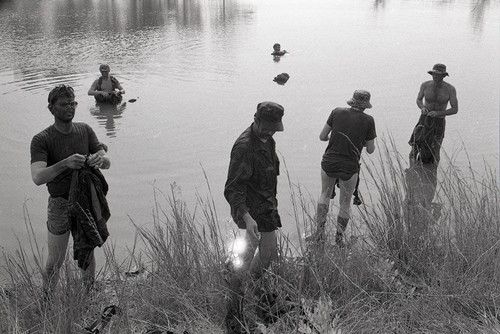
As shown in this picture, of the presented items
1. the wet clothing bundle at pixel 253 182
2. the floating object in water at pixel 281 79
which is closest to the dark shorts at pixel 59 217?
the wet clothing bundle at pixel 253 182

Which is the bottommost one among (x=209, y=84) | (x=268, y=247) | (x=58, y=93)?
(x=209, y=84)

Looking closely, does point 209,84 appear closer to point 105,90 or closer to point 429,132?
point 105,90

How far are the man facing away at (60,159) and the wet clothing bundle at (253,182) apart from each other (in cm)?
106

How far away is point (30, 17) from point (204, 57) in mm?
15901

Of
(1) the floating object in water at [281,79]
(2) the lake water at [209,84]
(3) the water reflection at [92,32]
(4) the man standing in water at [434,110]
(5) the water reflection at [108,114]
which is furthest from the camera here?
(3) the water reflection at [92,32]

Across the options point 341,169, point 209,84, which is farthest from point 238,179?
point 209,84

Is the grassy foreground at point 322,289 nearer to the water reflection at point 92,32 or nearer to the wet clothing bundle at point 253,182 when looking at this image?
the wet clothing bundle at point 253,182

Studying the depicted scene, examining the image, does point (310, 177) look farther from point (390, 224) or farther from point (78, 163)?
point (78, 163)

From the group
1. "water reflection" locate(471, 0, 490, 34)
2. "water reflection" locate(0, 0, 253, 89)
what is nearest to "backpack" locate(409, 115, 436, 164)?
"water reflection" locate(0, 0, 253, 89)

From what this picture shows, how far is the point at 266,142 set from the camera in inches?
181

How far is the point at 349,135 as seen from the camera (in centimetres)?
596

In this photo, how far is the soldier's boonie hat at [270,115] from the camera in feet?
14.2

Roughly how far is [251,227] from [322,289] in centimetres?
80

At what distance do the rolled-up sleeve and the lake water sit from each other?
80.1 inches
